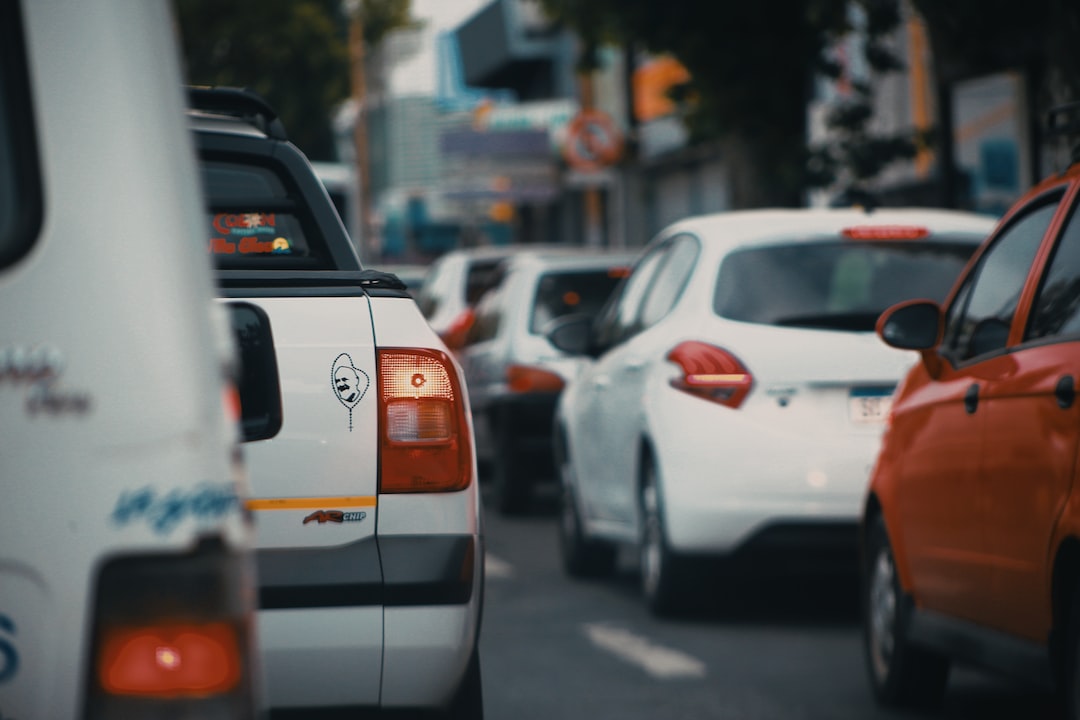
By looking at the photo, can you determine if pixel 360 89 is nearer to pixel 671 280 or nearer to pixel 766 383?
pixel 671 280

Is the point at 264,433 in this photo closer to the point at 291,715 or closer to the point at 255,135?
the point at 291,715

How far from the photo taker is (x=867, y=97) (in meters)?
16.3

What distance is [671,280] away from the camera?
9109 mm

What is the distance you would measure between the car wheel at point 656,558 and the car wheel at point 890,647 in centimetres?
148

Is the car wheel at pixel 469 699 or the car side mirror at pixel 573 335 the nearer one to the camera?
the car wheel at pixel 469 699

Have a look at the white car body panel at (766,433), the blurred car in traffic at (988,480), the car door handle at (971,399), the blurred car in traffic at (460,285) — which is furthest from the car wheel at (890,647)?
the blurred car in traffic at (460,285)

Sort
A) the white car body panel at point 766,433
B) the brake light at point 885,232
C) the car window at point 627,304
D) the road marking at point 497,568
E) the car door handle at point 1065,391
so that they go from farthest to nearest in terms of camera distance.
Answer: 1. the road marking at point 497,568
2. the car window at point 627,304
3. the brake light at point 885,232
4. the white car body panel at point 766,433
5. the car door handle at point 1065,391

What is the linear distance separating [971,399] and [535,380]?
751 centimetres

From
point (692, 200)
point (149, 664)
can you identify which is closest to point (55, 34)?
point (149, 664)

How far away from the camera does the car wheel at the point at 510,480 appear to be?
13.5 metres

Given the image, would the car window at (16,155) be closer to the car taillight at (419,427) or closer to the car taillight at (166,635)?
the car taillight at (166,635)

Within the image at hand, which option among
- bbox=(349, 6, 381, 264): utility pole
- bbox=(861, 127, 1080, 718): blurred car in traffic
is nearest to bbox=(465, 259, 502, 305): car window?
bbox=(861, 127, 1080, 718): blurred car in traffic

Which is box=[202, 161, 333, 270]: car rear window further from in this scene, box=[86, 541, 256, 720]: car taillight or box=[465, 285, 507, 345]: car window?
box=[465, 285, 507, 345]: car window

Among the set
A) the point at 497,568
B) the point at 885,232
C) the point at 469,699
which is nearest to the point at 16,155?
the point at 469,699
